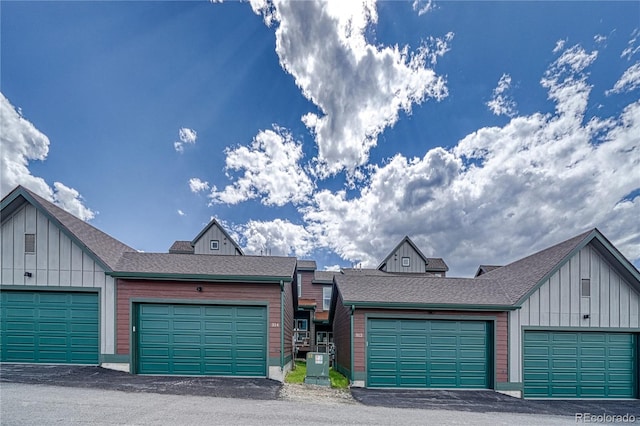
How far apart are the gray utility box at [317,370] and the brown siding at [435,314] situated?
1055mm

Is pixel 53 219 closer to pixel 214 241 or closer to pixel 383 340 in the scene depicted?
pixel 383 340

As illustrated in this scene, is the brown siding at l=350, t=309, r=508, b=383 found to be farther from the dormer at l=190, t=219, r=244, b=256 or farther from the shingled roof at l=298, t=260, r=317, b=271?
the dormer at l=190, t=219, r=244, b=256

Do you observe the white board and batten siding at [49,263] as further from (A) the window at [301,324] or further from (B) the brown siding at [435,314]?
(A) the window at [301,324]

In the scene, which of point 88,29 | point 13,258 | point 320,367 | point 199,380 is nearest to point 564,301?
point 320,367

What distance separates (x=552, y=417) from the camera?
823 cm

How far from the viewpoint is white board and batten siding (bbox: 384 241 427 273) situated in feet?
80.0

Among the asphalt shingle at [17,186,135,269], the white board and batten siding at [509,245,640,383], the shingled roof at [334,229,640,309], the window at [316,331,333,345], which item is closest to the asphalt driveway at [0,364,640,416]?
the white board and batten siding at [509,245,640,383]

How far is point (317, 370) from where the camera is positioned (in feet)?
34.1

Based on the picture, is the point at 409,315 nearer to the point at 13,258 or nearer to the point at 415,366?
the point at 415,366

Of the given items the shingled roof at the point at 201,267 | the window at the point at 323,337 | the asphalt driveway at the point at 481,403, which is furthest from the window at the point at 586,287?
the window at the point at 323,337

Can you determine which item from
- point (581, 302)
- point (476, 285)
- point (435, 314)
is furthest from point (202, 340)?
point (581, 302)

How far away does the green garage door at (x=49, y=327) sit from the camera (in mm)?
10125

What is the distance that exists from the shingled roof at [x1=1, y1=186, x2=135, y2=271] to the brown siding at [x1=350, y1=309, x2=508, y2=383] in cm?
867

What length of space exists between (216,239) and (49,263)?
1364 cm
